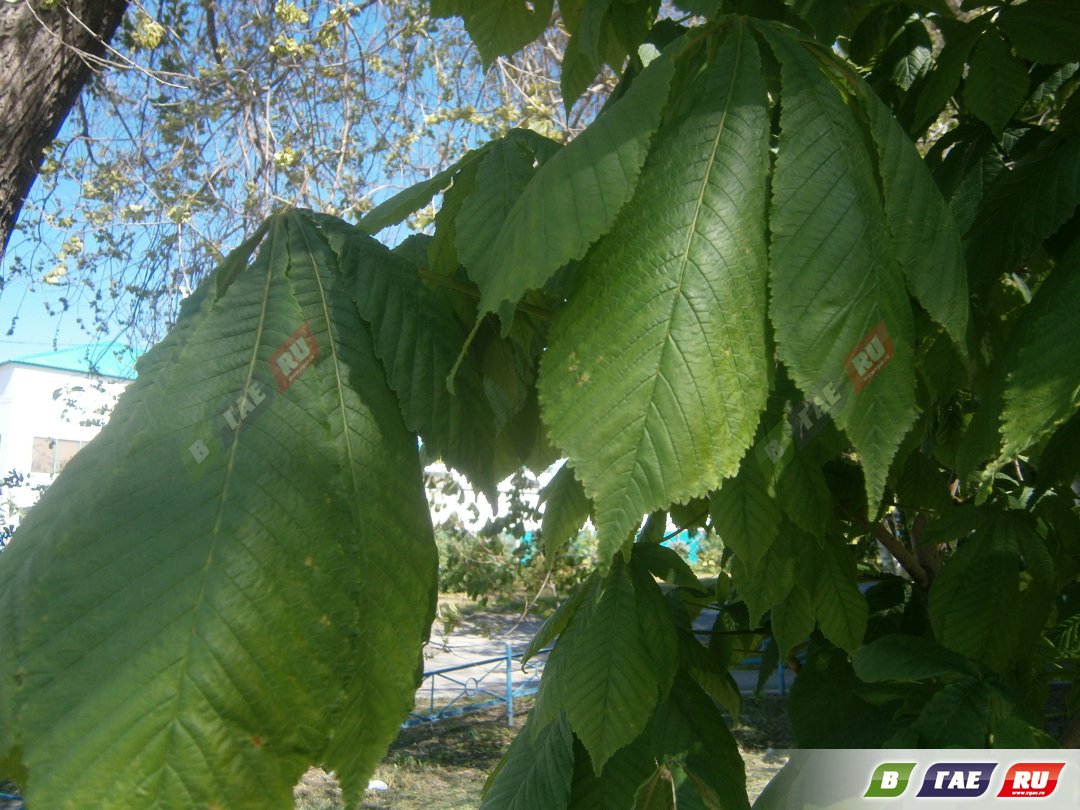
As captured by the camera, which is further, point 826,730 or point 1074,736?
point 826,730

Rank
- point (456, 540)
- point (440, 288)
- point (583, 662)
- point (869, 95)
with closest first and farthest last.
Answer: point (869, 95)
point (440, 288)
point (583, 662)
point (456, 540)

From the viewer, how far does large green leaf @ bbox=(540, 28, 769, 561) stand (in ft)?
1.93

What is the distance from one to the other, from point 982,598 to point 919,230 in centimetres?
88

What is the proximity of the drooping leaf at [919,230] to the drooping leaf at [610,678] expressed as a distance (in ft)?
2.07

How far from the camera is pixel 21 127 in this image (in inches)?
121

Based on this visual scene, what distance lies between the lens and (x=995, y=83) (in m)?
1.31

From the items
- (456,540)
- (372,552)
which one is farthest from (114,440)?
(456,540)

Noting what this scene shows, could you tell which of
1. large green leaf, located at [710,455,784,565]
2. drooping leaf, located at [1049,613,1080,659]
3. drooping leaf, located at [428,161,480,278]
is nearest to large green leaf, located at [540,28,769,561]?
drooping leaf, located at [428,161,480,278]

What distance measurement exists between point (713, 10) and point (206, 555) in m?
0.69

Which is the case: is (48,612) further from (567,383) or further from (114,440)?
(567,383)

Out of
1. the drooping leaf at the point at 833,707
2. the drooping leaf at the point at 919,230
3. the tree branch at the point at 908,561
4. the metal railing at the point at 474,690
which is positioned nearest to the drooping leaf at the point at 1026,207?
the drooping leaf at the point at 919,230

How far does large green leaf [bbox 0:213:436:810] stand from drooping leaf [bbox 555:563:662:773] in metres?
0.55

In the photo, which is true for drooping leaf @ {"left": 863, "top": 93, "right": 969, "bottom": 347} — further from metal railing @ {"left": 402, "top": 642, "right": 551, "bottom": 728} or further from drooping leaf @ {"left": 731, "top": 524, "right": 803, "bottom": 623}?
metal railing @ {"left": 402, "top": 642, "right": 551, "bottom": 728}

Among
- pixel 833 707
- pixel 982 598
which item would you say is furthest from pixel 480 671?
pixel 982 598
